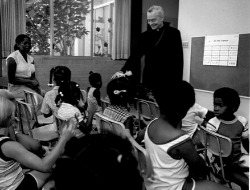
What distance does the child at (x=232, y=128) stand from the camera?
1750mm

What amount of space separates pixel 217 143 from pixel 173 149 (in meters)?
0.60

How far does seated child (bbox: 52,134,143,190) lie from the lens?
656mm

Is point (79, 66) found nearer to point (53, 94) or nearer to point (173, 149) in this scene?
point (53, 94)

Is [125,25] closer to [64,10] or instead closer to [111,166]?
[64,10]

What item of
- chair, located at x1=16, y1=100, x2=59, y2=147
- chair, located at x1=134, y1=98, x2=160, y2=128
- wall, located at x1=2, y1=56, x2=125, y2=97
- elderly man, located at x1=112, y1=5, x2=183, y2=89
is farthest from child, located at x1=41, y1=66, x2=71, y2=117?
wall, located at x1=2, y1=56, x2=125, y2=97

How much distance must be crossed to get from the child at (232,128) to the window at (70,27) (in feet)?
14.7

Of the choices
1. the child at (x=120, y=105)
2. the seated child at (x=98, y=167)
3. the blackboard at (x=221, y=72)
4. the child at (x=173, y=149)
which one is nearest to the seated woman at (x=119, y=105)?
the child at (x=120, y=105)

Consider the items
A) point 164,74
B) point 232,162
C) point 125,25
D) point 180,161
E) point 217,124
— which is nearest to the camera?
point 180,161

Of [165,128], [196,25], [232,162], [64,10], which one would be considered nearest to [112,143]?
[165,128]

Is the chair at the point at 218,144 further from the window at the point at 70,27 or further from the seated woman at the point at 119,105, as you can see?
the window at the point at 70,27

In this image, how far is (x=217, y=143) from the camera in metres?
1.77

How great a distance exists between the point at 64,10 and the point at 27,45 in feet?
9.02

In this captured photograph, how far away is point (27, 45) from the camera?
11.1ft

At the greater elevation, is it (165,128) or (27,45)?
(27,45)
